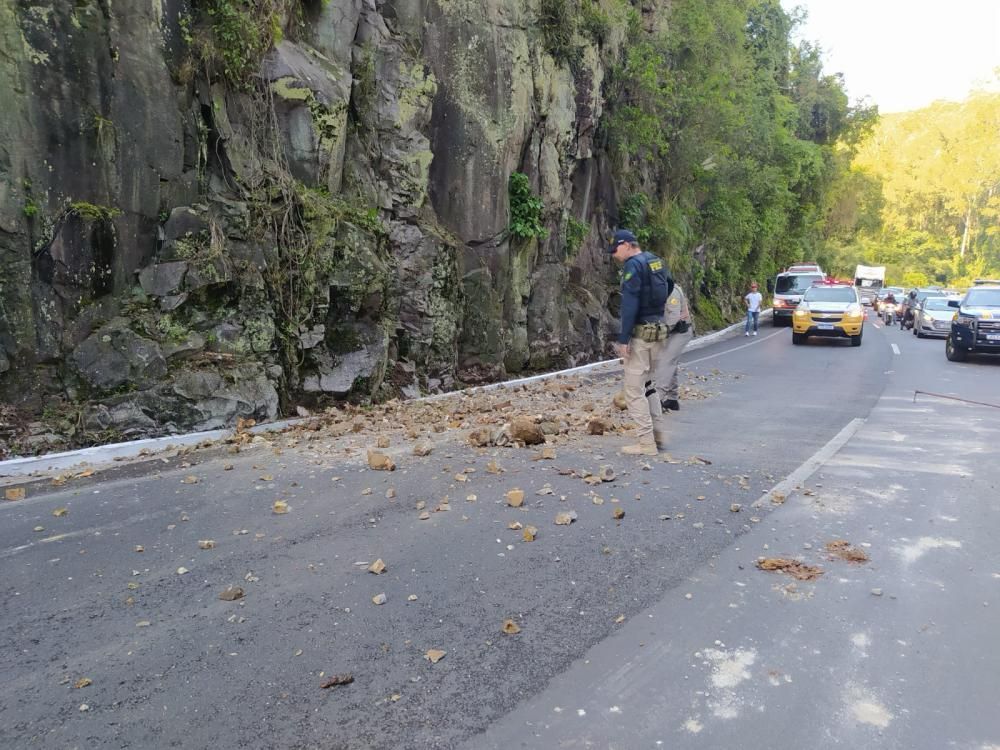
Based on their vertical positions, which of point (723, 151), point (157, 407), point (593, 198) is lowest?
point (157, 407)

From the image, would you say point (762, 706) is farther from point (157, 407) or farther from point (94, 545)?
point (157, 407)

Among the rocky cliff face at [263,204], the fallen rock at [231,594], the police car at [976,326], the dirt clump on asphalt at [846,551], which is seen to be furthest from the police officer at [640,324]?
the police car at [976,326]

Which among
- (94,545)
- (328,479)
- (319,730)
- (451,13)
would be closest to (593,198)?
(451,13)

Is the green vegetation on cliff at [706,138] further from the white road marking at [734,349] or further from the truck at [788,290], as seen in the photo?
the white road marking at [734,349]

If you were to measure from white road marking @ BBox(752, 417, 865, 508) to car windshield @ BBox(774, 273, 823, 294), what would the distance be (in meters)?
24.4

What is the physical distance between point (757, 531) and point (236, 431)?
20.0ft

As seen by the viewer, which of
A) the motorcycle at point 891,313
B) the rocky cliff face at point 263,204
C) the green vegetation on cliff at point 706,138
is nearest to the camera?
the rocky cliff face at point 263,204

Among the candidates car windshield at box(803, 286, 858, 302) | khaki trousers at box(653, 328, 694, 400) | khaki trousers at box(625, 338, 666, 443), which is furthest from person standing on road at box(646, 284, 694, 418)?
car windshield at box(803, 286, 858, 302)

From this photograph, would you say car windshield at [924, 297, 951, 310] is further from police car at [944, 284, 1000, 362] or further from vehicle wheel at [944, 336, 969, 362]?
vehicle wheel at [944, 336, 969, 362]

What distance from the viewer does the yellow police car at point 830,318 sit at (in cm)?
2198

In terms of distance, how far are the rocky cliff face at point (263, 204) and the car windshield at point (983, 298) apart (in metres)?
10.9

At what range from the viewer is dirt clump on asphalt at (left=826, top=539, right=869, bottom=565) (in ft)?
15.6

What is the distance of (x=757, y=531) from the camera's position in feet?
17.2

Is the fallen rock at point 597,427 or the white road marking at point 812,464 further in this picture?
the fallen rock at point 597,427
